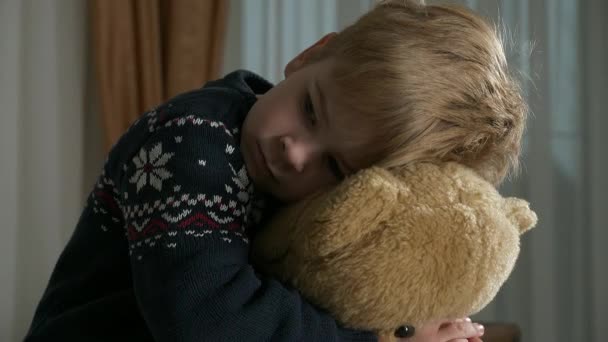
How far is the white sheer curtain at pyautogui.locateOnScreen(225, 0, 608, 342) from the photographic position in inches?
105

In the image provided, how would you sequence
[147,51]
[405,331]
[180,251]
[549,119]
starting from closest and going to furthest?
[180,251] → [405,331] → [147,51] → [549,119]

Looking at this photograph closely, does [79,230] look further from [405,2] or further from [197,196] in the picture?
[405,2]

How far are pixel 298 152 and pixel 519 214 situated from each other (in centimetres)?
29

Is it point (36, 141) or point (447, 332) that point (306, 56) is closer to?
point (447, 332)

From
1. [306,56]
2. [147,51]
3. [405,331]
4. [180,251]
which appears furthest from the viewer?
[147,51]

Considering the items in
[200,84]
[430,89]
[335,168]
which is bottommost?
[200,84]

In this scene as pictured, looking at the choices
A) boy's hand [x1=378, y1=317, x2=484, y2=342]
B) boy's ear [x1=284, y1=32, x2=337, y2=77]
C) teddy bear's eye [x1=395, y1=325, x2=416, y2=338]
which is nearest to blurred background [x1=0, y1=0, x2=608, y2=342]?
boy's ear [x1=284, y1=32, x2=337, y2=77]

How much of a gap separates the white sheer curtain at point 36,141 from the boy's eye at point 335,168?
173 centimetres

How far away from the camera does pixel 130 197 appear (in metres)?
0.87

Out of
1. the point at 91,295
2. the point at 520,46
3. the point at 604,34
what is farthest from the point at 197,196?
the point at 604,34

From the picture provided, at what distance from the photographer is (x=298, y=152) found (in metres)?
0.95

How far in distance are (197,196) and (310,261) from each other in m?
Answer: 0.14

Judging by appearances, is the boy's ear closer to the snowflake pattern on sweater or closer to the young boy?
the young boy

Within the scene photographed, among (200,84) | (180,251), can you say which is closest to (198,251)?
(180,251)
